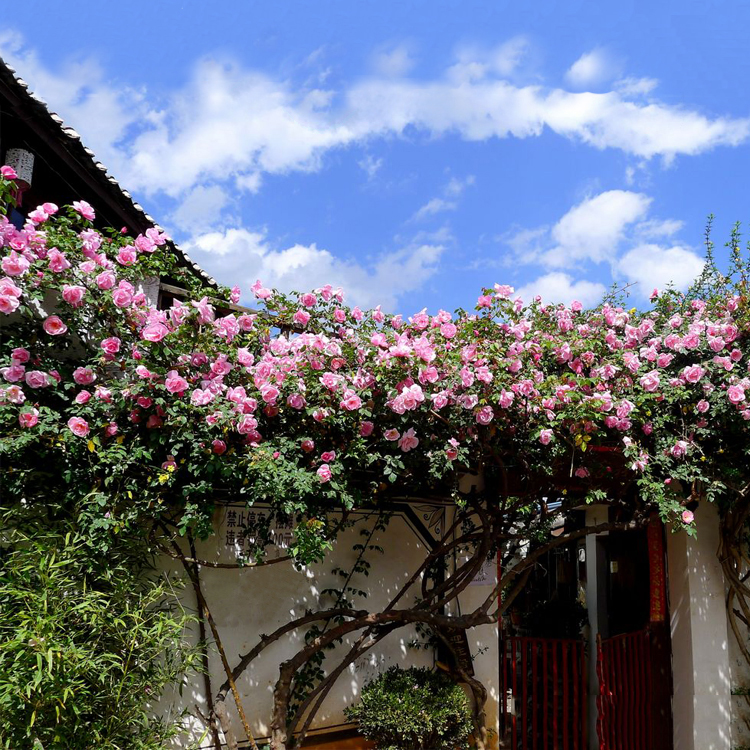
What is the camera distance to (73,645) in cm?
384

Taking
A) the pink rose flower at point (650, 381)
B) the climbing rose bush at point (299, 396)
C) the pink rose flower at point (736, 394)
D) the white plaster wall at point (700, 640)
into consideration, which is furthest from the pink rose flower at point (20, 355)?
the white plaster wall at point (700, 640)

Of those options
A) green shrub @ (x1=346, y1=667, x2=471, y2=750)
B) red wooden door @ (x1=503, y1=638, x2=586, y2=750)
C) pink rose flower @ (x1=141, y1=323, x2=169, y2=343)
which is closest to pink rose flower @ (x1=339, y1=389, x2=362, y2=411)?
pink rose flower @ (x1=141, y1=323, x2=169, y2=343)

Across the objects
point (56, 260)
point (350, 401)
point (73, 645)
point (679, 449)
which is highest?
point (56, 260)

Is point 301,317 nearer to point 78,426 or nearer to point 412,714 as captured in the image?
point 78,426

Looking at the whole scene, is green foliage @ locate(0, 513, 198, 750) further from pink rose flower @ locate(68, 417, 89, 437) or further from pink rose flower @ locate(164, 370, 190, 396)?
pink rose flower @ locate(164, 370, 190, 396)

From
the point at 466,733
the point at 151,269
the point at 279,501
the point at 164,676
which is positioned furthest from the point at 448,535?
the point at 151,269

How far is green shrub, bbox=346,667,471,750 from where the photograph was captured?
17.8ft

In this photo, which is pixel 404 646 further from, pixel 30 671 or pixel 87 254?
pixel 87 254

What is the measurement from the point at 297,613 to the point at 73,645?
224cm

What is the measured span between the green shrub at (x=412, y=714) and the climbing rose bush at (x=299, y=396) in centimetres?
152

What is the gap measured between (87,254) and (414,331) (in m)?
2.30

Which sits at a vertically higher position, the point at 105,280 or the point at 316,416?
the point at 105,280

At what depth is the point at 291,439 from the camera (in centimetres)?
477

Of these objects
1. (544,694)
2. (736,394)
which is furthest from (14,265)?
(544,694)
